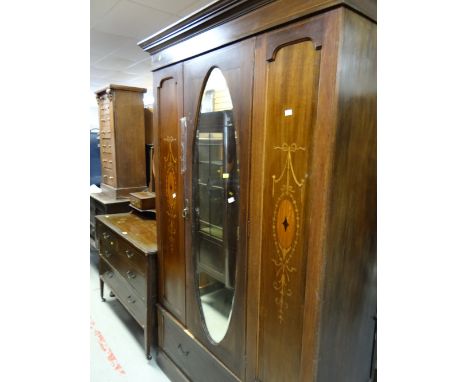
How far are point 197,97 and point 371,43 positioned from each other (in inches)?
30.2

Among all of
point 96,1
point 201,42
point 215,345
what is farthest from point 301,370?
point 96,1

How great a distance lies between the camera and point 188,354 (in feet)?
5.49

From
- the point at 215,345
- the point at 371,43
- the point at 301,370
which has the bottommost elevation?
the point at 215,345

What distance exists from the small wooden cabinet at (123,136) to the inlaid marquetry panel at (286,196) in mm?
2376

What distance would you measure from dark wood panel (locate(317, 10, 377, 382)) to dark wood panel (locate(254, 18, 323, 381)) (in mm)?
84

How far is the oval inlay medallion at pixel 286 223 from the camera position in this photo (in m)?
1.02

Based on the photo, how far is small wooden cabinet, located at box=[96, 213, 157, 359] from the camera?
76.4 inches

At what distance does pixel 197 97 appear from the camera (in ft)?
4.62

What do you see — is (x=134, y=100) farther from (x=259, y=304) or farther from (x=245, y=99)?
(x=259, y=304)

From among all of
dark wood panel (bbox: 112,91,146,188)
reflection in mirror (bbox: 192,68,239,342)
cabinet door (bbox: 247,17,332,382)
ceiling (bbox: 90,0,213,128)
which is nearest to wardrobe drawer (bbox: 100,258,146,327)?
reflection in mirror (bbox: 192,68,239,342)

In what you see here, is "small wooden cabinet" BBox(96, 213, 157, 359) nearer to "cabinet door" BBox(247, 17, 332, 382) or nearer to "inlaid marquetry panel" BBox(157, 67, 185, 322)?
"inlaid marquetry panel" BBox(157, 67, 185, 322)

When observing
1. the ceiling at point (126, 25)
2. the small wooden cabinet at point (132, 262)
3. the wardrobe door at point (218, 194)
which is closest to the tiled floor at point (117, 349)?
the small wooden cabinet at point (132, 262)

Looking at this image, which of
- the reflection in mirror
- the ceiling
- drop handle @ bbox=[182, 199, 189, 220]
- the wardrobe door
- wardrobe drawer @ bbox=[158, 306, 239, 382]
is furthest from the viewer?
the ceiling
